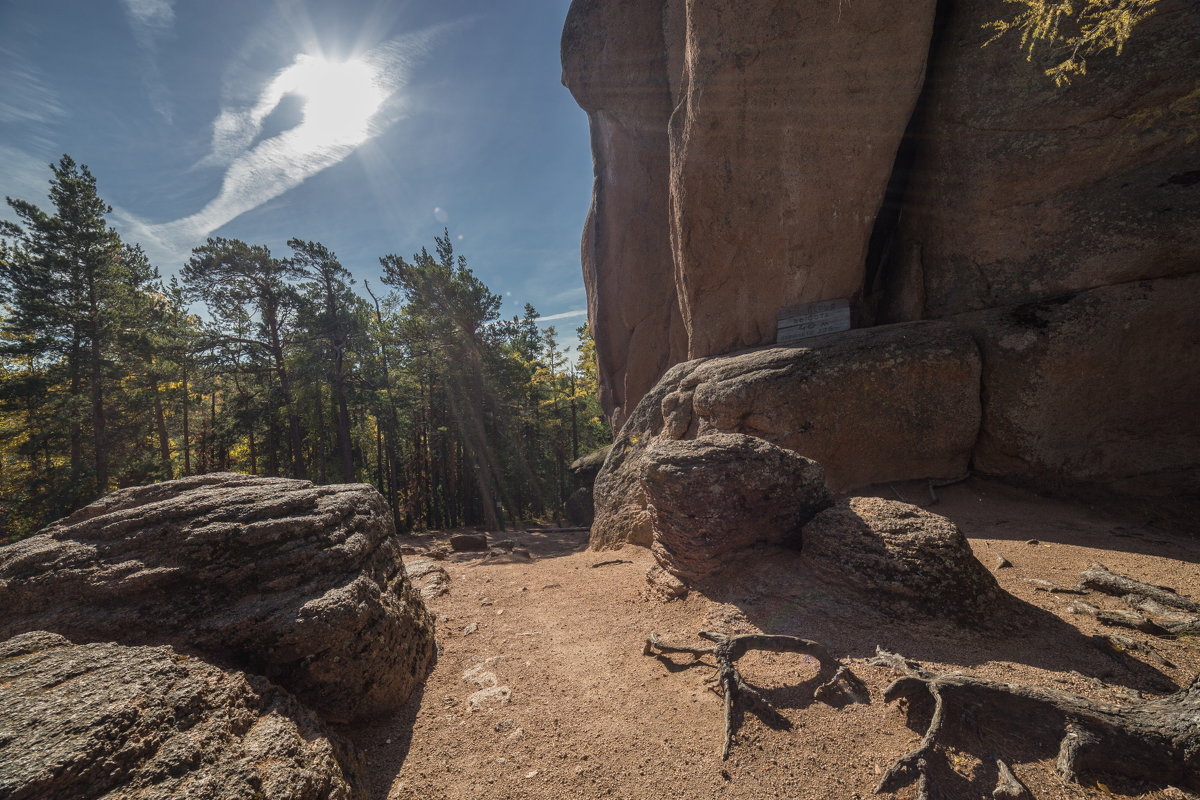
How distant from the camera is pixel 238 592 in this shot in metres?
3.28

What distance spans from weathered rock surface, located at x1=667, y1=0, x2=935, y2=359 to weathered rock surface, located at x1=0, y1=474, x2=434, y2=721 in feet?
32.9

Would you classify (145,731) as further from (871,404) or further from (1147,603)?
(871,404)

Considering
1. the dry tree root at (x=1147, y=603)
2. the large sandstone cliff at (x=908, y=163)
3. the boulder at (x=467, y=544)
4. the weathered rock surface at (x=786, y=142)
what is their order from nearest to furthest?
the dry tree root at (x=1147, y=603), the large sandstone cliff at (x=908, y=163), the weathered rock surface at (x=786, y=142), the boulder at (x=467, y=544)

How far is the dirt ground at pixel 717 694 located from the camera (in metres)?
2.61

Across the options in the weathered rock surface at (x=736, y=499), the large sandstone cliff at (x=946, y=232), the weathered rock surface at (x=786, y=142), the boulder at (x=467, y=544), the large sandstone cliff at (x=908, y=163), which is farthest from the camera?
the boulder at (x=467, y=544)

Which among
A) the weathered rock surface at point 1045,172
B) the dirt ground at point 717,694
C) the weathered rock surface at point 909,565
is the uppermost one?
the weathered rock surface at point 1045,172

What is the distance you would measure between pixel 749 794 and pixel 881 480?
6.83 metres

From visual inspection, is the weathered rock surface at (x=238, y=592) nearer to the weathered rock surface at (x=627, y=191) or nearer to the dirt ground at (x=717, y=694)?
the dirt ground at (x=717, y=694)

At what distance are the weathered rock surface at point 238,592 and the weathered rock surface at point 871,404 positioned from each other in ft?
17.8

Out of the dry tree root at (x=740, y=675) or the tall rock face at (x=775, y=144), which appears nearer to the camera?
the dry tree root at (x=740, y=675)

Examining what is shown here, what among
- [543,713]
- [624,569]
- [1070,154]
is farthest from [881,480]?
[543,713]

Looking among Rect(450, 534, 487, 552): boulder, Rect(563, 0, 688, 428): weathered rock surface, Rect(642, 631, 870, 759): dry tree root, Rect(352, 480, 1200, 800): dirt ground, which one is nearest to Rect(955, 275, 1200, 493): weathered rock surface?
Rect(352, 480, 1200, 800): dirt ground

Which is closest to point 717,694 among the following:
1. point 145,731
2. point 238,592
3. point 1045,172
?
point 145,731

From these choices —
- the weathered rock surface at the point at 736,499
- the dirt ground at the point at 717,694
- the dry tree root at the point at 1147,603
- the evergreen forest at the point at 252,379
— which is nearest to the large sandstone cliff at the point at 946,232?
the dirt ground at the point at 717,694
